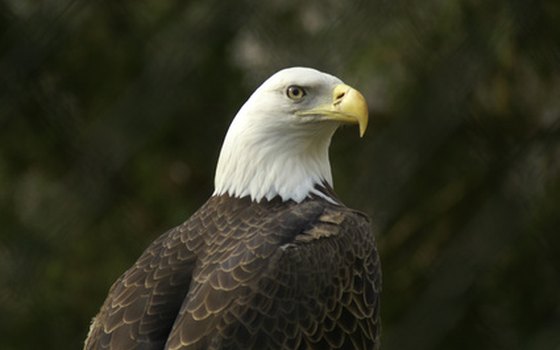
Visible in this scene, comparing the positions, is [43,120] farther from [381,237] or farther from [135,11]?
[381,237]

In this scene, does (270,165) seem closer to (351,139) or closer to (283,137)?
(283,137)

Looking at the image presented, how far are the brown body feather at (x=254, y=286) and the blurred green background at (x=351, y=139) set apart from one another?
66 cm

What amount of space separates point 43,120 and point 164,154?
50 centimetres

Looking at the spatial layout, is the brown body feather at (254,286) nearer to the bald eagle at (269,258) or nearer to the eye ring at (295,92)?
the bald eagle at (269,258)

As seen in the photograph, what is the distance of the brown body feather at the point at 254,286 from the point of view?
328 cm

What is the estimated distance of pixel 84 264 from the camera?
5078 mm

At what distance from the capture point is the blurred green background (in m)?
4.42

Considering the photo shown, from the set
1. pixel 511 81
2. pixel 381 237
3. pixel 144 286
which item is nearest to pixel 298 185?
pixel 144 286

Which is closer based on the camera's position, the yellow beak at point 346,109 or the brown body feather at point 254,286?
the brown body feather at point 254,286

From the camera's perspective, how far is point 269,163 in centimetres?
378

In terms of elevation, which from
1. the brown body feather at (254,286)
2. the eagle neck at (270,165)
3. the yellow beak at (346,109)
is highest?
the yellow beak at (346,109)

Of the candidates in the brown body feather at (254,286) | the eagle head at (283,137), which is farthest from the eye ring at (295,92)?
the brown body feather at (254,286)

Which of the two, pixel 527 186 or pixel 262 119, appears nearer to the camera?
pixel 262 119

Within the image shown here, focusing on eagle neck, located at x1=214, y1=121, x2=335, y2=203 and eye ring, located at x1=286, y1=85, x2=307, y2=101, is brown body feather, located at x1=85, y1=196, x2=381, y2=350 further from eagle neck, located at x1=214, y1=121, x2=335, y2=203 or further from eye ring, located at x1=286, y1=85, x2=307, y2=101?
eye ring, located at x1=286, y1=85, x2=307, y2=101
